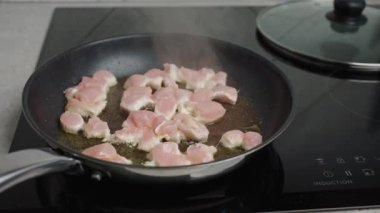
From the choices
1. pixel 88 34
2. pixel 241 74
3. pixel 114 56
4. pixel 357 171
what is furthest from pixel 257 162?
pixel 88 34

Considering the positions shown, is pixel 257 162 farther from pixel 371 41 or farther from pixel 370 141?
pixel 371 41

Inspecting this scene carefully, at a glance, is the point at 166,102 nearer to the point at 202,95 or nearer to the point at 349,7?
the point at 202,95

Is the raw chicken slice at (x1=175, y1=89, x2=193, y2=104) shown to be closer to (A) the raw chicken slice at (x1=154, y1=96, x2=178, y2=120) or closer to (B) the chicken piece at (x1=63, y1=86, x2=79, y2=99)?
(A) the raw chicken slice at (x1=154, y1=96, x2=178, y2=120)

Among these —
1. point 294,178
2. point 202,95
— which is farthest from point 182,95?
point 294,178

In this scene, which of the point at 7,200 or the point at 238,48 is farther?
the point at 238,48

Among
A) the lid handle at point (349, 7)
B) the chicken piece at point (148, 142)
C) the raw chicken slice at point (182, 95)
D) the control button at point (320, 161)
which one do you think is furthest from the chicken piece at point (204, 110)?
the lid handle at point (349, 7)

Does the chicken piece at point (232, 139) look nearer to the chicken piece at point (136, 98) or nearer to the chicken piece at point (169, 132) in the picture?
the chicken piece at point (169, 132)

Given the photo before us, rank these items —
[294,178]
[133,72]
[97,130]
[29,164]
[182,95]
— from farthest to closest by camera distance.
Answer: [133,72] → [182,95] → [97,130] → [294,178] → [29,164]
